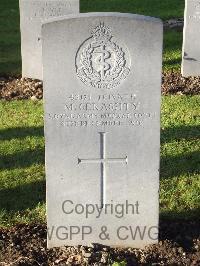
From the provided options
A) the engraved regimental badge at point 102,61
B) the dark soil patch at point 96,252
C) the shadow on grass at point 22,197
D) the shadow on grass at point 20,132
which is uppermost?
the engraved regimental badge at point 102,61

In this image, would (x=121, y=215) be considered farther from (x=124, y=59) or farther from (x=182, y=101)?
(x=182, y=101)

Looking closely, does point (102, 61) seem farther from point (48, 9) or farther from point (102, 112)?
point (48, 9)

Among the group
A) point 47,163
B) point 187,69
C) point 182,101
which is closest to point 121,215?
point 47,163

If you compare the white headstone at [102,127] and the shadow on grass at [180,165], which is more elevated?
the white headstone at [102,127]

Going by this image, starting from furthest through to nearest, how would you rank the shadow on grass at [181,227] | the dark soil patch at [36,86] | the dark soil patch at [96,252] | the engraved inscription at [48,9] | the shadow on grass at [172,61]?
the shadow on grass at [172,61], the engraved inscription at [48,9], the dark soil patch at [36,86], the shadow on grass at [181,227], the dark soil patch at [96,252]

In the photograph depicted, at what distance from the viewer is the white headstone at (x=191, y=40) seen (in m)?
9.63

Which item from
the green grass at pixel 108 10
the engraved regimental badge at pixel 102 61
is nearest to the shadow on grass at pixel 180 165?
the engraved regimental badge at pixel 102 61

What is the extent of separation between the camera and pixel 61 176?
475cm

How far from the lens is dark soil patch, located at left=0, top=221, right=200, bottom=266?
4.75m

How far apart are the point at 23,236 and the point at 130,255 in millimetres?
930

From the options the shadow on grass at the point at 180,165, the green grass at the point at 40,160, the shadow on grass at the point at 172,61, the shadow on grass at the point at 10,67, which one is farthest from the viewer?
the shadow on grass at the point at 172,61

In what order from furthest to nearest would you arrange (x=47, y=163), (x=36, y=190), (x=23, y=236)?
1. (x=36, y=190)
2. (x=23, y=236)
3. (x=47, y=163)

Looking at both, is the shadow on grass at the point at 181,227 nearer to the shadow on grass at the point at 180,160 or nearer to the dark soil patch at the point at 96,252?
the dark soil patch at the point at 96,252

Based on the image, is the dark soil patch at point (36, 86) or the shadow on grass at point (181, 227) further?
the dark soil patch at point (36, 86)
